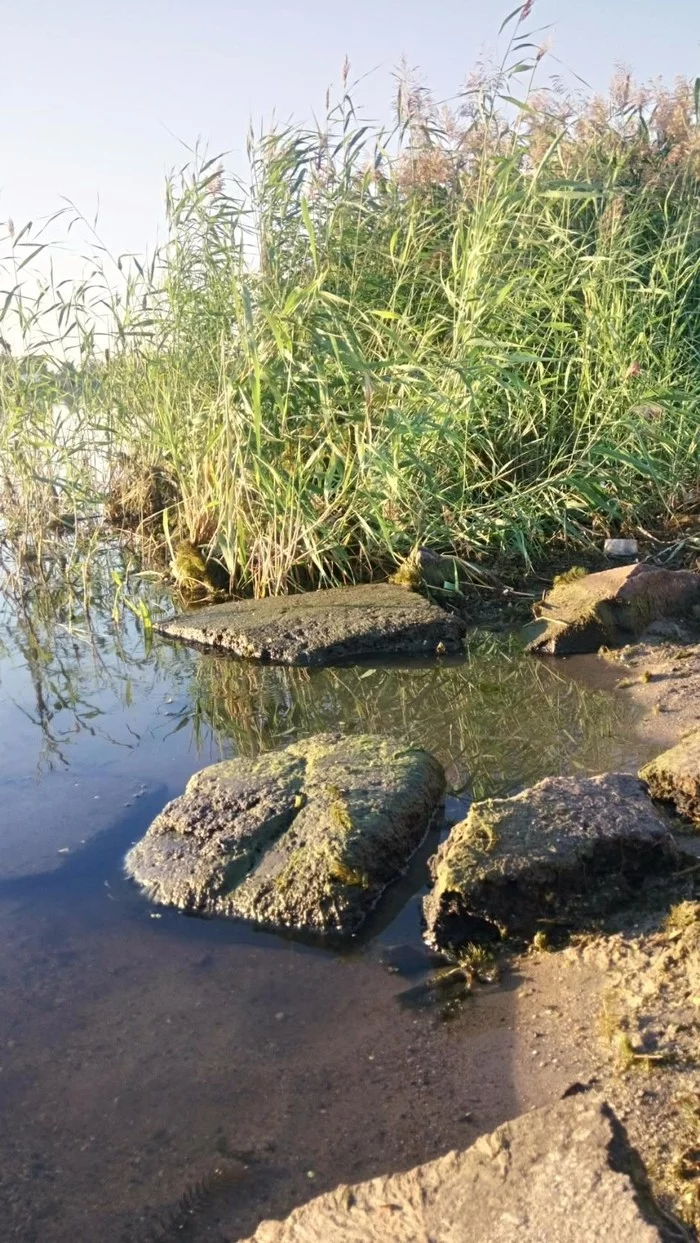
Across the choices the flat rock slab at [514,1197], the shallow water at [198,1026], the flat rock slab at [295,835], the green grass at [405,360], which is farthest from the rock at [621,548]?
the flat rock slab at [514,1197]

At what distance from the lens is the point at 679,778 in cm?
275

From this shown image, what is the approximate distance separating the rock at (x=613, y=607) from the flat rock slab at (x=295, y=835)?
1.53 m

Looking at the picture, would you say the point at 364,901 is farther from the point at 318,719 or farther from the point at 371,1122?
the point at 318,719

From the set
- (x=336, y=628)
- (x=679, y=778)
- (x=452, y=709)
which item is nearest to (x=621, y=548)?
(x=336, y=628)

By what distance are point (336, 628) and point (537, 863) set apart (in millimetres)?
2259

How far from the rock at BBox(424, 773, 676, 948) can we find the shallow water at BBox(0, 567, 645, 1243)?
0.53 feet

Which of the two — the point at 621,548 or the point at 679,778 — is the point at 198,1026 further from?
the point at 621,548

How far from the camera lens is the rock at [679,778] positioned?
8.89ft

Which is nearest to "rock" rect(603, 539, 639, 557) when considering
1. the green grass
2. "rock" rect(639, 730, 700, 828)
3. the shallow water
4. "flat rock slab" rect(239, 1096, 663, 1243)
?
the green grass

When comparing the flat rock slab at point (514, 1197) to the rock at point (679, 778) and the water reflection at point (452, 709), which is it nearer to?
the rock at point (679, 778)

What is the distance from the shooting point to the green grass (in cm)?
460

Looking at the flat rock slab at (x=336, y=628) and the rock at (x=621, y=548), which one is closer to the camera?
the flat rock slab at (x=336, y=628)

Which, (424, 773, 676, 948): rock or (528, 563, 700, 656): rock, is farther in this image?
(528, 563, 700, 656): rock

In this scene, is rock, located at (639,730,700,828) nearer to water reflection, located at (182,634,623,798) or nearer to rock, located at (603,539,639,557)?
water reflection, located at (182,634,623,798)
